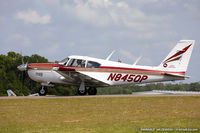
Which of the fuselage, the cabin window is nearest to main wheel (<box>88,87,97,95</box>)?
the fuselage

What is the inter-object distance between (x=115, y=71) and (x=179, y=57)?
12.9 ft

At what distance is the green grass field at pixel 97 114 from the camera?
12.4 meters

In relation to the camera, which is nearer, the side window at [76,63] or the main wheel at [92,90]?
the side window at [76,63]

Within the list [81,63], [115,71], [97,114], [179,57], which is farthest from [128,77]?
[97,114]

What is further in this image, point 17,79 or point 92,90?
point 17,79

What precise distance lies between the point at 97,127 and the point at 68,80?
11.2 meters

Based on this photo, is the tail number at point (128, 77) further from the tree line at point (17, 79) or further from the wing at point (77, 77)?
the tree line at point (17, 79)

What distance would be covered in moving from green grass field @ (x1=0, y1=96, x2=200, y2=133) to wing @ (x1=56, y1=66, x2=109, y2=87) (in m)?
3.13

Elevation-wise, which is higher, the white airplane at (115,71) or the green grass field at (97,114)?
the white airplane at (115,71)

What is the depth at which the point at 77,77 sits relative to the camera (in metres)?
22.6

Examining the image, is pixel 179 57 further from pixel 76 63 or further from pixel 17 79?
pixel 17 79

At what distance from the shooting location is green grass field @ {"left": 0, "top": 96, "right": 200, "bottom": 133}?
12398 mm

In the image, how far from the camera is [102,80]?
22922 mm

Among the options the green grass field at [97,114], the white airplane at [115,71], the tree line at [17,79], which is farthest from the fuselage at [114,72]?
the tree line at [17,79]
